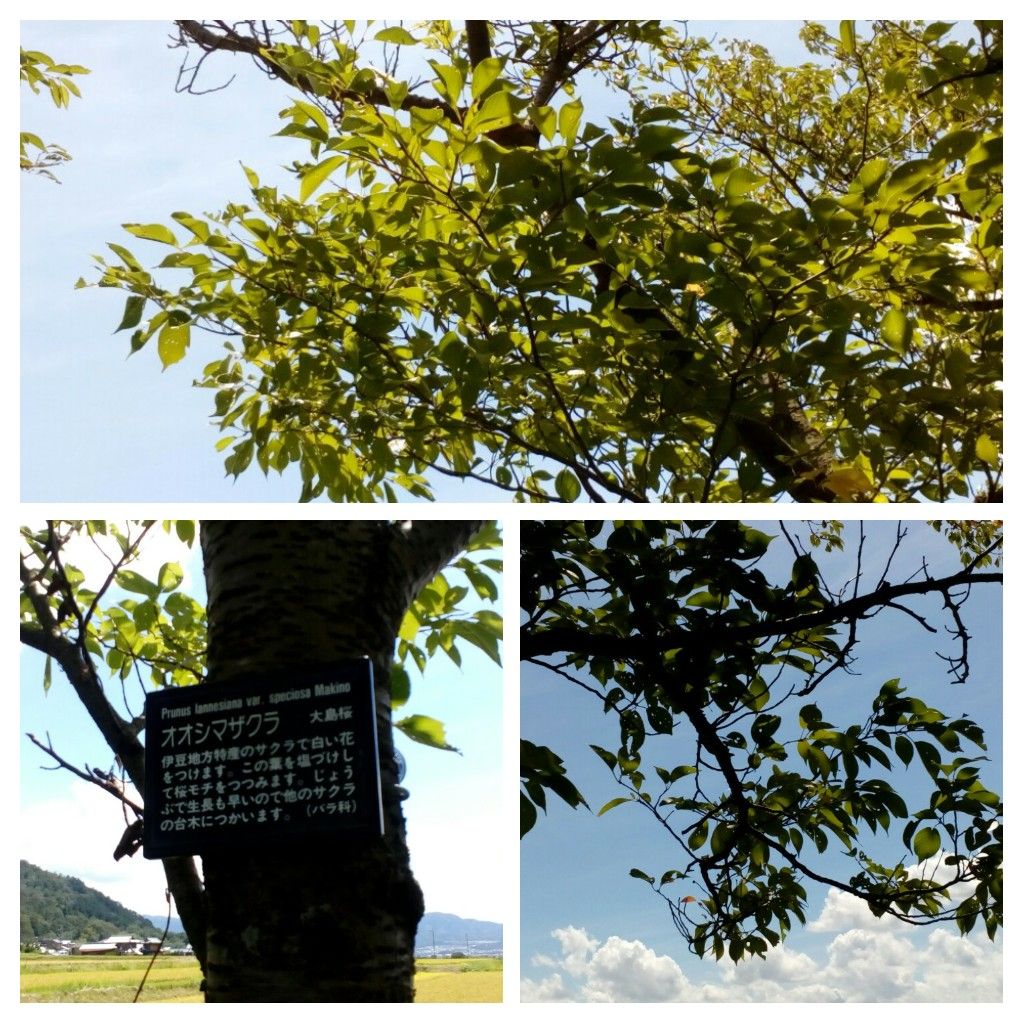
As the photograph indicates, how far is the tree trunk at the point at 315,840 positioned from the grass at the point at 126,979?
15.0 inches

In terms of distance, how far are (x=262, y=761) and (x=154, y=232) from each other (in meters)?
1.06

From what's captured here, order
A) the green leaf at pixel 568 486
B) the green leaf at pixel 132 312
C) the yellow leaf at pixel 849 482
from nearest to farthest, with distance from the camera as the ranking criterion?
the green leaf at pixel 132 312, the yellow leaf at pixel 849 482, the green leaf at pixel 568 486

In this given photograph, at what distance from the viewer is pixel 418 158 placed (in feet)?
6.34

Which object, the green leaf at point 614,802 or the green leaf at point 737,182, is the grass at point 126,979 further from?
the green leaf at point 737,182

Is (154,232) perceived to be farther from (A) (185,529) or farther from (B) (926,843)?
(B) (926,843)

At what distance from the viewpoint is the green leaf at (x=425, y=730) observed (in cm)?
195

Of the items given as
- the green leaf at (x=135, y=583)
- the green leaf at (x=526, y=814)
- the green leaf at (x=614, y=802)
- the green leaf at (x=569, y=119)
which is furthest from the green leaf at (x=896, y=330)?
the green leaf at (x=135, y=583)

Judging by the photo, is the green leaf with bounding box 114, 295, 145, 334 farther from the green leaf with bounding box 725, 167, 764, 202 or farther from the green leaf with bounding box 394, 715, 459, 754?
the green leaf with bounding box 725, 167, 764, 202

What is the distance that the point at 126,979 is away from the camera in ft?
6.16

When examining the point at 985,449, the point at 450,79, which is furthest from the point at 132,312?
the point at 985,449

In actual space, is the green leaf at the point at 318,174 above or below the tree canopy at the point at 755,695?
above

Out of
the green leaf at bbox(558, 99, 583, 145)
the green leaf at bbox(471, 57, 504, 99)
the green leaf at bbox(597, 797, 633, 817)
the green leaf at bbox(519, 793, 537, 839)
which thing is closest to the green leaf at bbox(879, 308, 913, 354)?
the green leaf at bbox(558, 99, 583, 145)
